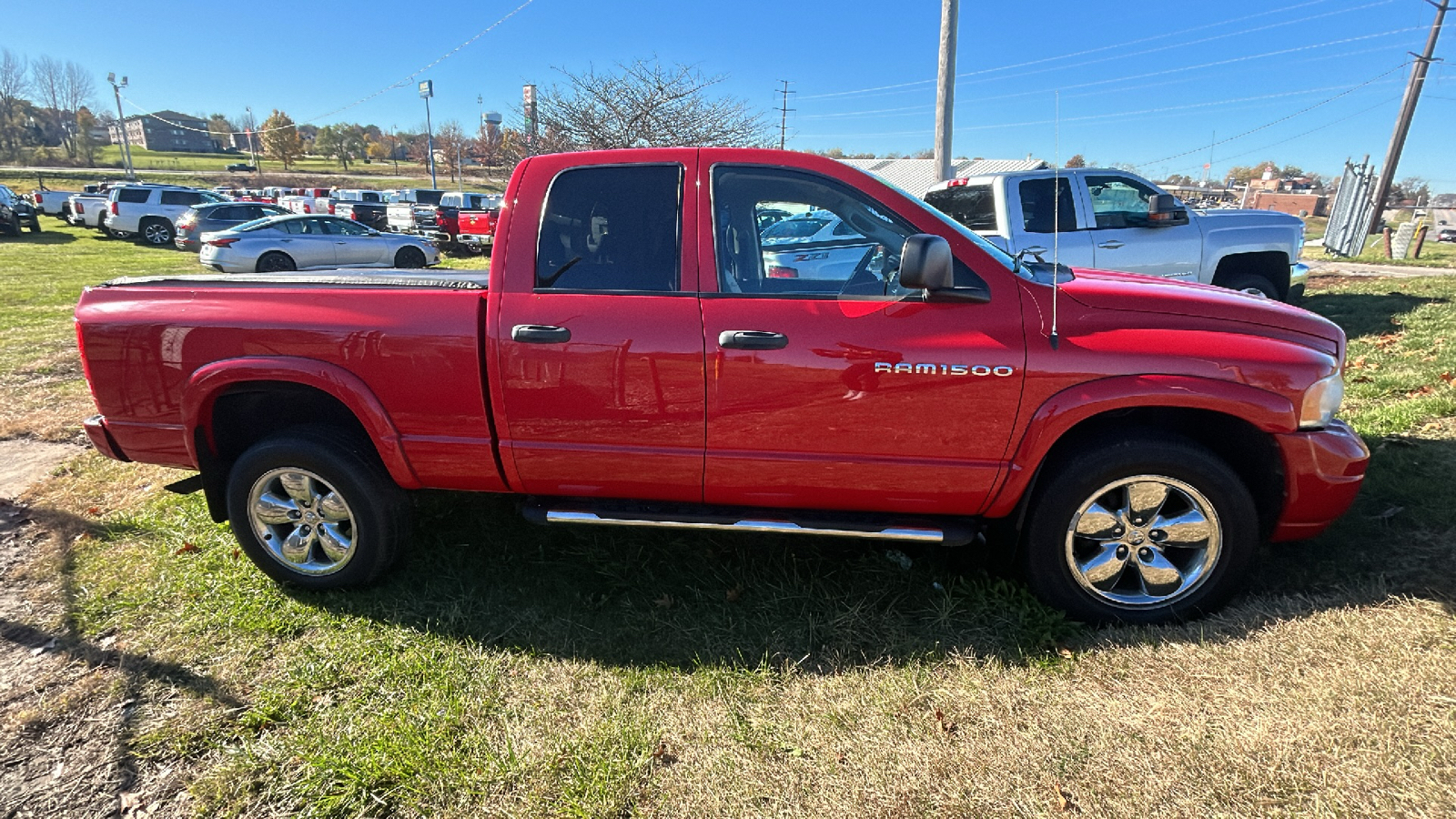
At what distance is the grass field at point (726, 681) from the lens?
7.54 feet

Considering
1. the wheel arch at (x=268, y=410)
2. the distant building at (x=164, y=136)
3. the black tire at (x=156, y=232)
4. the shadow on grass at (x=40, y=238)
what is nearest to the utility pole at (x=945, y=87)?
the wheel arch at (x=268, y=410)

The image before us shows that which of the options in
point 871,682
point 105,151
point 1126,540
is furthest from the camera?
point 105,151

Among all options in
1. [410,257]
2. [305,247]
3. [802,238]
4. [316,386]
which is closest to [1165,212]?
[802,238]

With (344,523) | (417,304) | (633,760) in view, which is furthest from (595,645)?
(417,304)

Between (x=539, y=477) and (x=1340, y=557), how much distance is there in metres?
3.66

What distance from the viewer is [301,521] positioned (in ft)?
11.1

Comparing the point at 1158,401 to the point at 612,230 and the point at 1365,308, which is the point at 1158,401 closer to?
the point at 612,230

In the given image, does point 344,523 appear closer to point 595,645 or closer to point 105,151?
point 595,645

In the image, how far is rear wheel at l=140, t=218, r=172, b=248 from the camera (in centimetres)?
2298

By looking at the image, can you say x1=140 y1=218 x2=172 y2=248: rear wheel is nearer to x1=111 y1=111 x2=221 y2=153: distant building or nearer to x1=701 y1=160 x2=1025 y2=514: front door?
x1=701 y1=160 x2=1025 y2=514: front door

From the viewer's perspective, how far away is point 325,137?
306 ft

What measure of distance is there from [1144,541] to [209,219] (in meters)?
22.8

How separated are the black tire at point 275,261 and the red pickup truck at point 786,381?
1342cm

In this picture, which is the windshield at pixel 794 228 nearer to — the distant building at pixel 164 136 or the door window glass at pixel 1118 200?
the door window glass at pixel 1118 200
